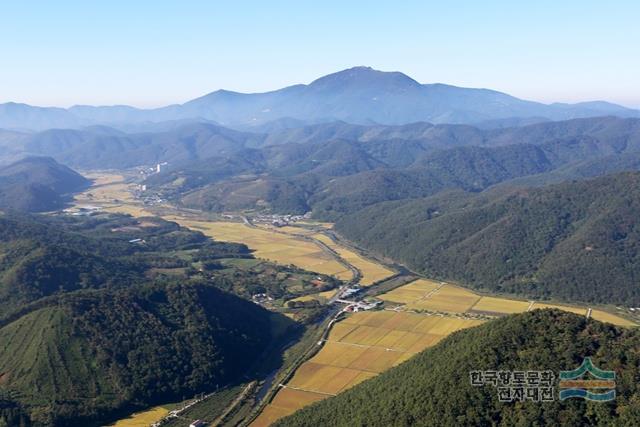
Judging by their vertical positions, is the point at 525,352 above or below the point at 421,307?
above

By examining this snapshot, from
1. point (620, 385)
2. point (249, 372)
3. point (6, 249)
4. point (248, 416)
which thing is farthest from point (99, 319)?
point (620, 385)

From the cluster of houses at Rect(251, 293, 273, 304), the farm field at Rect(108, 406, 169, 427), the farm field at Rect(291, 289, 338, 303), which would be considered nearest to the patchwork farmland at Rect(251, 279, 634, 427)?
the farm field at Rect(291, 289, 338, 303)

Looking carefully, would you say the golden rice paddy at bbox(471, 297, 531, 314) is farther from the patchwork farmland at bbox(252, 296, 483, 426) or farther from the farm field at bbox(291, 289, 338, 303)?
the farm field at bbox(291, 289, 338, 303)

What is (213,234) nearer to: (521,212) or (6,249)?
(6,249)

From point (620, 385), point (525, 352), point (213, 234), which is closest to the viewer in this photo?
point (620, 385)

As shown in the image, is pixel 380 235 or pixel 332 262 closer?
pixel 332 262

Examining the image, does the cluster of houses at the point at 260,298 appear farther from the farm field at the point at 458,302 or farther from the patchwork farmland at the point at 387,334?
the farm field at the point at 458,302

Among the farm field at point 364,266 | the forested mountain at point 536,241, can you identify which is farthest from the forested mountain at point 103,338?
→ the forested mountain at point 536,241
